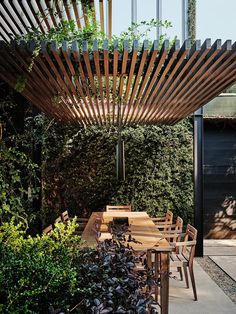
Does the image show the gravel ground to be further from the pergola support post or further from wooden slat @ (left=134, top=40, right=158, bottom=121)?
wooden slat @ (left=134, top=40, right=158, bottom=121)

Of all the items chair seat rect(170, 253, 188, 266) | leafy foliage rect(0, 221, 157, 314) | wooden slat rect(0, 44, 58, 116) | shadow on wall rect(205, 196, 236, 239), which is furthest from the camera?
shadow on wall rect(205, 196, 236, 239)

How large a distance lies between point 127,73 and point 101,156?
4.45 metres

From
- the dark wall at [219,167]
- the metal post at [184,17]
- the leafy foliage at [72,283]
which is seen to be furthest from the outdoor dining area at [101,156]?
the metal post at [184,17]

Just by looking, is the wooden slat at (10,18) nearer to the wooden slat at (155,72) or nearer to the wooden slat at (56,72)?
the wooden slat at (56,72)

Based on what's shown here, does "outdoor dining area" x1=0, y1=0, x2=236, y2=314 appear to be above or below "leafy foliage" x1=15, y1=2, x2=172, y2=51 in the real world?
below

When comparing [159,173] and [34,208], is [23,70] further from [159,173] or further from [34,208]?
[159,173]

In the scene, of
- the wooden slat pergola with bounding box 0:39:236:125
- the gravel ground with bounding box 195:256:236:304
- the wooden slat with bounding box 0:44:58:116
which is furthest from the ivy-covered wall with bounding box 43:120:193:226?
the wooden slat with bounding box 0:44:58:116

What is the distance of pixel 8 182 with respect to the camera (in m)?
6.73

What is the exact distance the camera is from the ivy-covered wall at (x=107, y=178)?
29.1 ft

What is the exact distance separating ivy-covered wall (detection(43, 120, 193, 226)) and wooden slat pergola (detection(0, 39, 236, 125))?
2.18 m

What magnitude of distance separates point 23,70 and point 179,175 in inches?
204

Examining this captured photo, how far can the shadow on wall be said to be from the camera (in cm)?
955

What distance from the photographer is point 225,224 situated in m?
9.58

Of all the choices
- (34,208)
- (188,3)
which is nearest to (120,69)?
(34,208)
